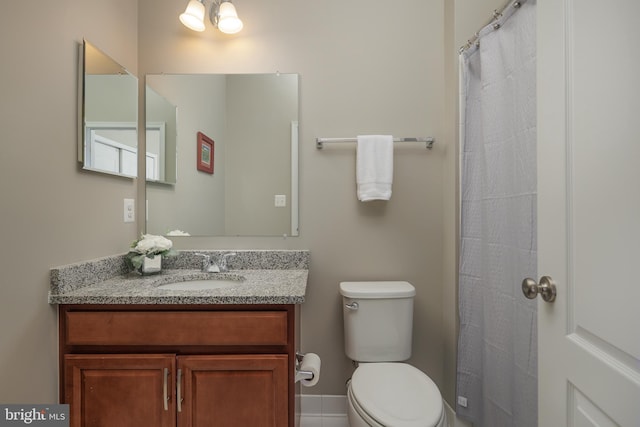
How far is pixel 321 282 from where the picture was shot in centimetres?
163

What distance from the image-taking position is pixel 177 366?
103 centimetres

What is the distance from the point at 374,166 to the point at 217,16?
3.67 ft

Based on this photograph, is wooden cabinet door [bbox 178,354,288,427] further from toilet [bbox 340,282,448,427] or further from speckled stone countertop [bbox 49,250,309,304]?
toilet [bbox 340,282,448,427]

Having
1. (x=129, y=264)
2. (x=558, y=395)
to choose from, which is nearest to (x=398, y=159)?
(x=558, y=395)

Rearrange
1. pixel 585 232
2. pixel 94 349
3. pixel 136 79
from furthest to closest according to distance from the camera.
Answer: pixel 136 79
pixel 94 349
pixel 585 232

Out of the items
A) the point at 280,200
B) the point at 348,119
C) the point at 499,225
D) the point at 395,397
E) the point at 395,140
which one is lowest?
the point at 395,397

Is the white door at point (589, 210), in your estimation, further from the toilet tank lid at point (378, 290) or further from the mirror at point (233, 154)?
the mirror at point (233, 154)

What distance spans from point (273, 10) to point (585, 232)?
1697 mm

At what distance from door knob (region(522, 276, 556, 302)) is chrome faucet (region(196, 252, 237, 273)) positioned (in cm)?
125

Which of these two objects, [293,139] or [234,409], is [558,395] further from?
[293,139]

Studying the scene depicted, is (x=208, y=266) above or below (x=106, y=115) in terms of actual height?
below

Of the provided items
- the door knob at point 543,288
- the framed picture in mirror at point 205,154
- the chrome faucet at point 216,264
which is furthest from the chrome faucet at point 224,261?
the door knob at point 543,288

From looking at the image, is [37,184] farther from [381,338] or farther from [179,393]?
[381,338]

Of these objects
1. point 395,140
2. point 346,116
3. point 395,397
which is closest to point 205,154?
point 346,116
